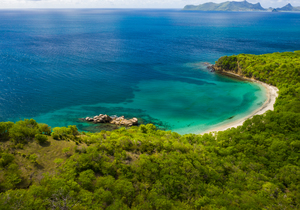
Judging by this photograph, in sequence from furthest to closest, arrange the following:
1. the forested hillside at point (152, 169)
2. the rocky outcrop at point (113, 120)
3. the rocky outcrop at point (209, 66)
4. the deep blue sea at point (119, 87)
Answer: the rocky outcrop at point (209, 66)
the deep blue sea at point (119, 87)
the rocky outcrop at point (113, 120)
the forested hillside at point (152, 169)

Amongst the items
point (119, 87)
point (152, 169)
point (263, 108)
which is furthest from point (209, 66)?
point (152, 169)

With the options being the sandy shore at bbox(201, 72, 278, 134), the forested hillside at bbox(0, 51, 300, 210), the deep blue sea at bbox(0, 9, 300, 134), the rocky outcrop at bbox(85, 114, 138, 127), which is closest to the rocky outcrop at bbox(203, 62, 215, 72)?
the deep blue sea at bbox(0, 9, 300, 134)

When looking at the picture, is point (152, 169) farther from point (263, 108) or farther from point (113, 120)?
point (263, 108)

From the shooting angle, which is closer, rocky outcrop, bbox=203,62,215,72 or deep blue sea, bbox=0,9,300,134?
deep blue sea, bbox=0,9,300,134

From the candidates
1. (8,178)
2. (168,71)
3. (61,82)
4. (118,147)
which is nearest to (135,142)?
(118,147)

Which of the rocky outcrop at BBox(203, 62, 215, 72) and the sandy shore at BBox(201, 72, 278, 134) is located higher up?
the rocky outcrop at BBox(203, 62, 215, 72)

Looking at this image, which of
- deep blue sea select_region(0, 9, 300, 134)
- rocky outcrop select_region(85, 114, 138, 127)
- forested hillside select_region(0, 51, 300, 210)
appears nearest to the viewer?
forested hillside select_region(0, 51, 300, 210)

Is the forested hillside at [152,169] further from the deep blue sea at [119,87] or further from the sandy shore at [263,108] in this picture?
the deep blue sea at [119,87]

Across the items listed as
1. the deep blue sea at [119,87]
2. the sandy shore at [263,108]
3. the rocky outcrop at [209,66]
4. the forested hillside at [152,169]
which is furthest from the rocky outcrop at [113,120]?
the rocky outcrop at [209,66]

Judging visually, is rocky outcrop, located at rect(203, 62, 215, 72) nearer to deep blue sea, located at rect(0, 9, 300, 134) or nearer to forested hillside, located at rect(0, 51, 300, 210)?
deep blue sea, located at rect(0, 9, 300, 134)

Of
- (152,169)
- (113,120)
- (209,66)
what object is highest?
(209,66)
